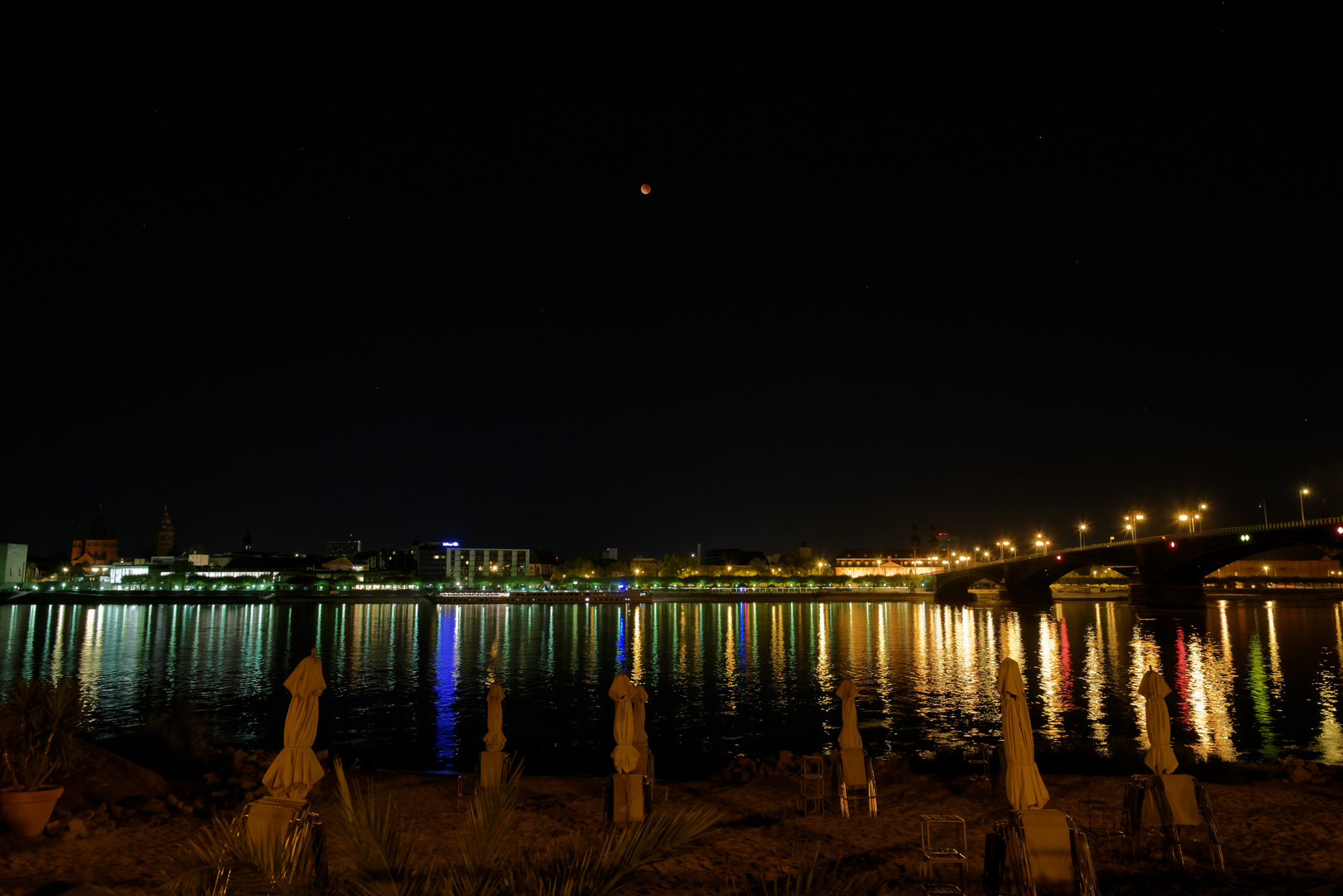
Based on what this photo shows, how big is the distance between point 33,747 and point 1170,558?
114m

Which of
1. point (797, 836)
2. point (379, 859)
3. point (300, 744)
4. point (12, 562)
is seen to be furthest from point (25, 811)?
→ point (12, 562)

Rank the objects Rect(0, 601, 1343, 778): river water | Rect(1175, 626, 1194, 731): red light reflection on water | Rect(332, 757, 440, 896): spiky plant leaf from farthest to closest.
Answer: Rect(1175, 626, 1194, 731): red light reflection on water → Rect(0, 601, 1343, 778): river water → Rect(332, 757, 440, 896): spiky plant leaf

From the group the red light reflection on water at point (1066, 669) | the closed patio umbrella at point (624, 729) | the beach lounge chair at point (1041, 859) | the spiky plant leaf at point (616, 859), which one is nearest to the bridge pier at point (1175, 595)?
the red light reflection on water at point (1066, 669)

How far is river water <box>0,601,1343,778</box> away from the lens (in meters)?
29.2

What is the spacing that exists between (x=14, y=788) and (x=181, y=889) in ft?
32.4

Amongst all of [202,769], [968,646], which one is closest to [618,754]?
[202,769]

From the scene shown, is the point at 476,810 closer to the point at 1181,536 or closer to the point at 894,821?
the point at 894,821

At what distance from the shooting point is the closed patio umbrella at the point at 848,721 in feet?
47.1

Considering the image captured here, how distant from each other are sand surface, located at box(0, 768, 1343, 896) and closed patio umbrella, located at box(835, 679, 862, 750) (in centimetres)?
113

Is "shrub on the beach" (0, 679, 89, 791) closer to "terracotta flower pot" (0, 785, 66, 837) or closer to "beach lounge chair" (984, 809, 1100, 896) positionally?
"terracotta flower pot" (0, 785, 66, 837)

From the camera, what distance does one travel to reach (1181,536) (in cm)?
10012

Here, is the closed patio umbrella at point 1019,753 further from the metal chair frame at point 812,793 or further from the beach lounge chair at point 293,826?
the beach lounge chair at point 293,826

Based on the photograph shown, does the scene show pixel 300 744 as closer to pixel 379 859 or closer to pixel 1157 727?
pixel 379 859

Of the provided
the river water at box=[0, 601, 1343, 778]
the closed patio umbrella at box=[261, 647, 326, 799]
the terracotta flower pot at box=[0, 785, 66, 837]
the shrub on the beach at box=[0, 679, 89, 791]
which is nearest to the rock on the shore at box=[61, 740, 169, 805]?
the shrub on the beach at box=[0, 679, 89, 791]
